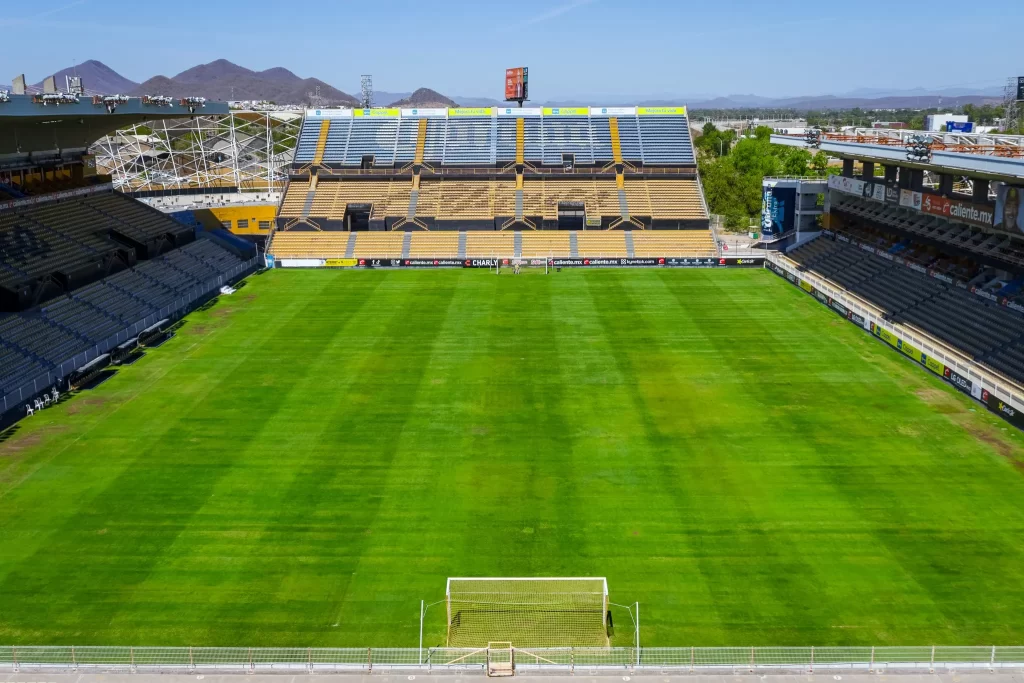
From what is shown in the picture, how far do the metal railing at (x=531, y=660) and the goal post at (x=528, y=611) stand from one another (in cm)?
71

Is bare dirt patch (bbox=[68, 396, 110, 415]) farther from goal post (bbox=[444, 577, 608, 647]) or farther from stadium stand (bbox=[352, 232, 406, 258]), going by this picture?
stadium stand (bbox=[352, 232, 406, 258])

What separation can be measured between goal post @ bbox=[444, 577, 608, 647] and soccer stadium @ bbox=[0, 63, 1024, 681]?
79mm

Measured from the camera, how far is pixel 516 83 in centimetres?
7150

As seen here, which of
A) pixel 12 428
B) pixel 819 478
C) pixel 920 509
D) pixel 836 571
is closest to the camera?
pixel 836 571

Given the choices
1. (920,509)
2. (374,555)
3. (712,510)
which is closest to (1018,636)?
→ (920,509)

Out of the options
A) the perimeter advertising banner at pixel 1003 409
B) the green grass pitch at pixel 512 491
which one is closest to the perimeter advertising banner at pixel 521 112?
the green grass pitch at pixel 512 491

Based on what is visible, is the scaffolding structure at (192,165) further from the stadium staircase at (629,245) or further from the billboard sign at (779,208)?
the billboard sign at (779,208)

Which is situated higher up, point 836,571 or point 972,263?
point 972,263

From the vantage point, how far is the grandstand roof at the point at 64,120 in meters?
37.5

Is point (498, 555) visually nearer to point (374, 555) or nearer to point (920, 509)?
point (374, 555)

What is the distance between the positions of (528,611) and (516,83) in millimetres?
61035

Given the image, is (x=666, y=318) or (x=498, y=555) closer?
(x=498, y=555)

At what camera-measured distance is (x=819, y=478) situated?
23375 mm

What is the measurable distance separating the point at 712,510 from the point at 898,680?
329 inches
